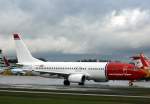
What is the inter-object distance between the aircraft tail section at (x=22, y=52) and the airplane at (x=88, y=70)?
1.70 meters

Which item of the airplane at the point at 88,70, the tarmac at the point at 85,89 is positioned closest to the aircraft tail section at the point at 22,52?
the airplane at the point at 88,70

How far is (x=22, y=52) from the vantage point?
77750 mm

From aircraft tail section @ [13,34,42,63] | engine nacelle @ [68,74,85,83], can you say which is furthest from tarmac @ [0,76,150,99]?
aircraft tail section @ [13,34,42,63]

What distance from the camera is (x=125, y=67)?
66.6m

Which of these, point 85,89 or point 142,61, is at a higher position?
point 142,61

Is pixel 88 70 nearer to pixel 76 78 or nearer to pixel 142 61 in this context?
pixel 76 78

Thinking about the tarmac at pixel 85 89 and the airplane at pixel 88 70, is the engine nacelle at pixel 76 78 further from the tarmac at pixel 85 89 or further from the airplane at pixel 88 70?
the tarmac at pixel 85 89

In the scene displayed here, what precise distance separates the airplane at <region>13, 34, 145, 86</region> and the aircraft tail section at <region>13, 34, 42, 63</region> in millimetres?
1696

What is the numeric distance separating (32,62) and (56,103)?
44266 millimetres

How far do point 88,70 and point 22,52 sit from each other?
1428 cm

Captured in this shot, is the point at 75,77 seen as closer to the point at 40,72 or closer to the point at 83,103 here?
the point at 40,72

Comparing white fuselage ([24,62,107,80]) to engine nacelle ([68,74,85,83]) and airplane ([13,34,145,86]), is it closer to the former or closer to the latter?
airplane ([13,34,145,86])

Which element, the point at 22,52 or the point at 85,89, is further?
the point at 22,52

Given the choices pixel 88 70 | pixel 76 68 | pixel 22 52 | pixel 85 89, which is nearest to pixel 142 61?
pixel 88 70
